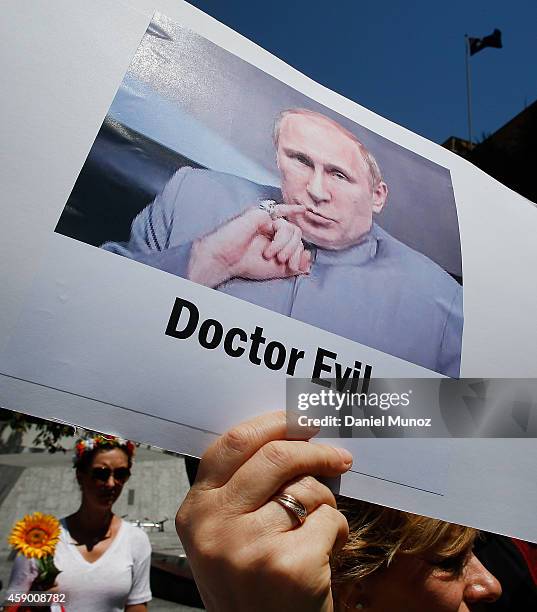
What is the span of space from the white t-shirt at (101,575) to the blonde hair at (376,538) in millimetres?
1892

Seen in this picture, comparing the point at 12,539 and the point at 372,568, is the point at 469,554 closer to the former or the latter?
the point at 372,568

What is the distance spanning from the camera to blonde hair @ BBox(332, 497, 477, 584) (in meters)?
1.21

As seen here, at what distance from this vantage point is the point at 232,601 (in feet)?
2.54

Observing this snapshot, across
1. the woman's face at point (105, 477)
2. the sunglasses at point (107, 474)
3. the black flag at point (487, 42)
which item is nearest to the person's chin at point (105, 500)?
the woman's face at point (105, 477)

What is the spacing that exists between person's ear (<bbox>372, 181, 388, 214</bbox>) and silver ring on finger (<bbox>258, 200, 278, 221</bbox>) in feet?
0.76

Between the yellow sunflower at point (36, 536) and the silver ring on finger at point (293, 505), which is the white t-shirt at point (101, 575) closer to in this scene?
the yellow sunflower at point (36, 536)

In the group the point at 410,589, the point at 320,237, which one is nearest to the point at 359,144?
the point at 320,237

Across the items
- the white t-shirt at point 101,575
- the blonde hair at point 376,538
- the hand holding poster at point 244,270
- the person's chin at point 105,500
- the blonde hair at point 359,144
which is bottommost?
the white t-shirt at point 101,575

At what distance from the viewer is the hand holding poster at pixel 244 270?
2.55 ft

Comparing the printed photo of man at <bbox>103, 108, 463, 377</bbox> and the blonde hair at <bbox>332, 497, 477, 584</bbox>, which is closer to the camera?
the printed photo of man at <bbox>103, 108, 463, 377</bbox>

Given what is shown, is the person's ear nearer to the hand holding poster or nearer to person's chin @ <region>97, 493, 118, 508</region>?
the hand holding poster

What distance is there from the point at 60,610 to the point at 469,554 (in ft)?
6.07

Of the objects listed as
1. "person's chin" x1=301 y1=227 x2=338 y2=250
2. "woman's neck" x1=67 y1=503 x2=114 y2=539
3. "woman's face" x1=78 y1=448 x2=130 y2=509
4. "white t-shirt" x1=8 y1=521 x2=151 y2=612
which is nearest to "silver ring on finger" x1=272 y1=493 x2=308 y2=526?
"person's chin" x1=301 y1=227 x2=338 y2=250

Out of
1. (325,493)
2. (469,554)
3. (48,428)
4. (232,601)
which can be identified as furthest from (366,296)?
(48,428)
